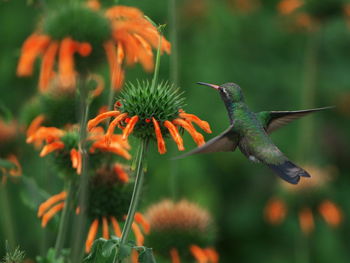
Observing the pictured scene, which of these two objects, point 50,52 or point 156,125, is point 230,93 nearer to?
point 156,125

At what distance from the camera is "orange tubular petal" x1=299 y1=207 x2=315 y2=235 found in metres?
4.71

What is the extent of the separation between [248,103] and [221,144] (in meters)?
2.88

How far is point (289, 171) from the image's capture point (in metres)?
2.45

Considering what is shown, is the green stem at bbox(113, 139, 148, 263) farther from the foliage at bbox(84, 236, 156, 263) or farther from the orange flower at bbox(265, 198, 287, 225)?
the orange flower at bbox(265, 198, 287, 225)

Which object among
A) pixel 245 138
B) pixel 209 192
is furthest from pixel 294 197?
pixel 245 138

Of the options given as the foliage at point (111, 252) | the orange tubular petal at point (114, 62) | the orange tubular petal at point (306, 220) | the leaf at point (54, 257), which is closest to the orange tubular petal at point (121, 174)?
the leaf at point (54, 257)

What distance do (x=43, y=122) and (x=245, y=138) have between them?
119 centimetres

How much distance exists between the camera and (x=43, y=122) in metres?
3.35

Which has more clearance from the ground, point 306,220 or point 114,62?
point 114,62

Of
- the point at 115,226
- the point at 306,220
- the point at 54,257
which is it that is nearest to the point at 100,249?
the point at 54,257

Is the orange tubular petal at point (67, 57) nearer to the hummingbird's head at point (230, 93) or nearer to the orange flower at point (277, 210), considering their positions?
the hummingbird's head at point (230, 93)

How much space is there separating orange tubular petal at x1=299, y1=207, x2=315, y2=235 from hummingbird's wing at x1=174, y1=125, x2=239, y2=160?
2.39 meters

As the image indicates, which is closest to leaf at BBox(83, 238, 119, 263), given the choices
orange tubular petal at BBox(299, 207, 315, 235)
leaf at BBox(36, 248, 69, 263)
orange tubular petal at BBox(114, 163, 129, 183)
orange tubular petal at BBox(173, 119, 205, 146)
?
leaf at BBox(36, 248, 69, 263)

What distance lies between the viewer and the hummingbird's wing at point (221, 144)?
6.40 feet
